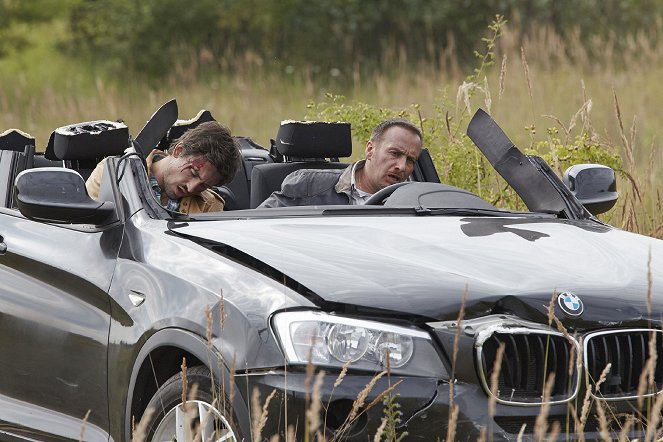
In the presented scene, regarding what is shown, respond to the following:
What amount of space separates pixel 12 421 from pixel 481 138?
2.06m

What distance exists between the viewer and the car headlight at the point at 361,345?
380 centimetres

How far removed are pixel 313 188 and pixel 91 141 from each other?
119 cm

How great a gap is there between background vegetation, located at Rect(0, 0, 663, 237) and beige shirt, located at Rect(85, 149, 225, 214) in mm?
8492

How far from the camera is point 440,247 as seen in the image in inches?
174

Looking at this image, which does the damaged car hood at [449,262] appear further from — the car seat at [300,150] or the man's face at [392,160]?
the car seat at [300,150]

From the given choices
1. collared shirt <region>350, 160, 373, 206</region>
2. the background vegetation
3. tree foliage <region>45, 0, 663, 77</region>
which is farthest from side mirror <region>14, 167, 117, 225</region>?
tree foliage <region>45, 0, 663, 77</region>

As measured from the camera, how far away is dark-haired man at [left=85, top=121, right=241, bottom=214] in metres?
5.56

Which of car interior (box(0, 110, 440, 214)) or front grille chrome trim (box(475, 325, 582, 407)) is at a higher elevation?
car interior (box(0, 110, 440, 214))

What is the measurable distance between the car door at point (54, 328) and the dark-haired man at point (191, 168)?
0.50 m

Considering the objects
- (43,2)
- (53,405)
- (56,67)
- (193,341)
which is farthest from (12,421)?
(56,67)

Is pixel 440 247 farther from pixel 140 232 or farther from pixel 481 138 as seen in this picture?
pixel 481 138

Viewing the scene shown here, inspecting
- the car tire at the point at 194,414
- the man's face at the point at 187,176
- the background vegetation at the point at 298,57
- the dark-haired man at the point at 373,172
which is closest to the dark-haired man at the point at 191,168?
the man's face at the point at 187,176

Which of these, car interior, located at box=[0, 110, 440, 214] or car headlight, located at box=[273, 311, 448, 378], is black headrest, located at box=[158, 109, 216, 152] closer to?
car interior, located at box=[0, 110, 440, 214]

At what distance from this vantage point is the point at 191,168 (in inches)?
219
